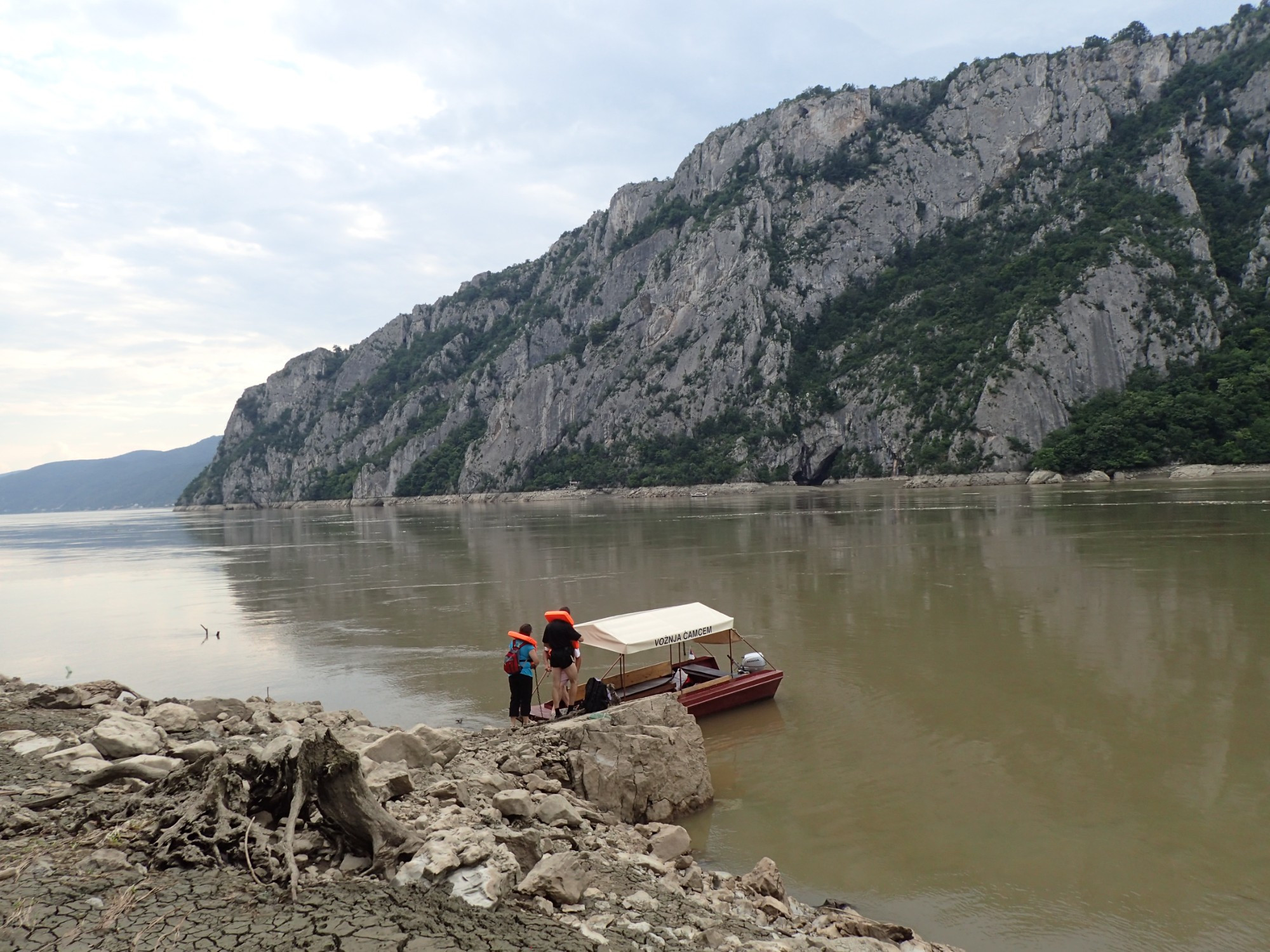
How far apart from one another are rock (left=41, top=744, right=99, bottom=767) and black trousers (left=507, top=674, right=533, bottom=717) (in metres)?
5.98

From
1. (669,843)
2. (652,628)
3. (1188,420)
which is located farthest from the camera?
(1188,420)

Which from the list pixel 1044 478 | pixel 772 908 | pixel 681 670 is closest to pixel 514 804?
pixel 772 908

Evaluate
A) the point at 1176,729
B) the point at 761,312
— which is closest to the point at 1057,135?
the point at 761,312

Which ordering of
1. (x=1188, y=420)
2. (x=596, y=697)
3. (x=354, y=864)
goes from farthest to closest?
(x=1188, y=420) < (x=596, y=697) < (x=354, y=864)

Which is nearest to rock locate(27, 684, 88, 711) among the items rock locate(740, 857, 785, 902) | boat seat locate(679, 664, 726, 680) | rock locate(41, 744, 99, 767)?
rock locate(41, 744, 99, 767)

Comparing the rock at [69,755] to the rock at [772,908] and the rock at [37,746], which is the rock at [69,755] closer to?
the rock at [37,746]

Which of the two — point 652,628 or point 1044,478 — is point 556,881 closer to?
point 652,628

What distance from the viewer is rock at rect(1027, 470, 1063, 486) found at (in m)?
91.1

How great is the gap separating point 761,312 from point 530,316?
2890 inches

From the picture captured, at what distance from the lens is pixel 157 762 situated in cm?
754

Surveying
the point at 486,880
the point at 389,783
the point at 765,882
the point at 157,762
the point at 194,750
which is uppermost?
the point at 157,762

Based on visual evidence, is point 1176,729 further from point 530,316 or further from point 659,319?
point 530,316

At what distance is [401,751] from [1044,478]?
98792 mm

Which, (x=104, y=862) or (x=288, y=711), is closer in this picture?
(x=104, y=862)
